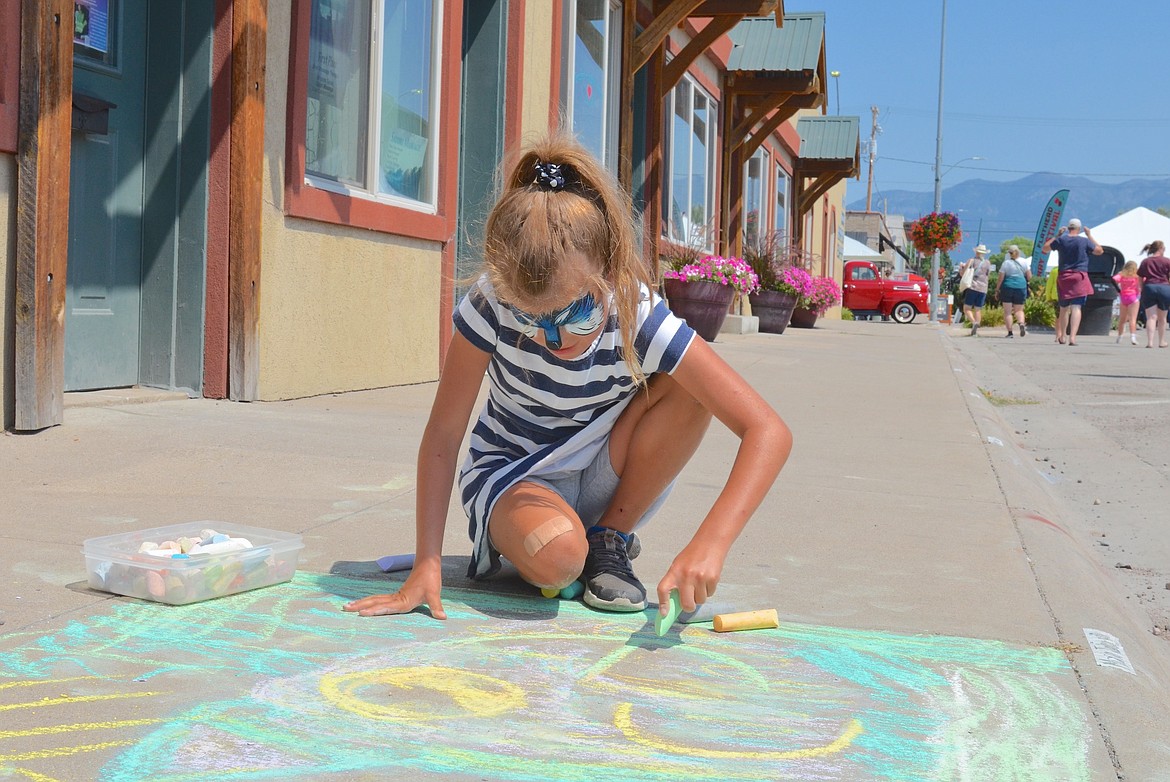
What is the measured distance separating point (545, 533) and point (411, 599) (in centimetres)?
34

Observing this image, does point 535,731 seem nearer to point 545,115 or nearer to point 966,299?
Answer: point 545,115

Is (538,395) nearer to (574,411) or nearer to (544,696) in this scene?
(574,411)

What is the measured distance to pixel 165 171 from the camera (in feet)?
18.6

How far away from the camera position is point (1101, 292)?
75.0ft

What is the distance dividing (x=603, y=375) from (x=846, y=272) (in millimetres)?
35346

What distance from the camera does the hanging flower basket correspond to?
3681 centimetres

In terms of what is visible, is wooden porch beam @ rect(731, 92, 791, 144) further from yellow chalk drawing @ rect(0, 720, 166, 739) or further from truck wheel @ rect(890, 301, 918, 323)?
truck wheel @ rect(890, 301, 918, 323)

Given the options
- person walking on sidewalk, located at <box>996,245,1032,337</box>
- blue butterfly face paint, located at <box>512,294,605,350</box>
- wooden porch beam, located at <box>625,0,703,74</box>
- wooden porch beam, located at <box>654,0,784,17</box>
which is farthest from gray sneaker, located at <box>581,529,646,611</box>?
person walking on sidewalk, located at <box>996,245,1032,337</box>

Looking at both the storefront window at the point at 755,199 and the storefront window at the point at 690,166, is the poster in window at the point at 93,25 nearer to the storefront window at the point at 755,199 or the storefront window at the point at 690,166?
the storefront window at the point at 690,166

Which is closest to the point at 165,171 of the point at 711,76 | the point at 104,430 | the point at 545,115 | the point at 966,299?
the point at 104,430

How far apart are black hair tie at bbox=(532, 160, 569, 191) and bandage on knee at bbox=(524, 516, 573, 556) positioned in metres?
0.76

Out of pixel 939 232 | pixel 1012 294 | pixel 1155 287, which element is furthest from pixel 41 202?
pixel 939 232

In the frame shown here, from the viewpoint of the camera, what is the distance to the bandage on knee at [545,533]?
2.77 metres

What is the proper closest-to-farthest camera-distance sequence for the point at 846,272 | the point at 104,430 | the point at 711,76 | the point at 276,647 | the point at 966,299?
1. the point at 276,647
2. the point at 104,430
3. the point at 711,76
4. the point at 966,299
5. the point at 846,272
